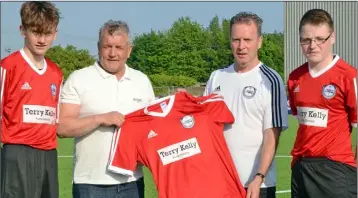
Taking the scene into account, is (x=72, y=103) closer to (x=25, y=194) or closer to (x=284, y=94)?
(x=25, y=194)

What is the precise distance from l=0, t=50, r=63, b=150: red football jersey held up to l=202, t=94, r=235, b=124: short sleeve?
1144 mm

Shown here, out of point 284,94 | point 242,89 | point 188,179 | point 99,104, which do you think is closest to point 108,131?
point 99,104

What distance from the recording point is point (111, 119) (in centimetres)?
462

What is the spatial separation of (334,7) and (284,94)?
1444 inches

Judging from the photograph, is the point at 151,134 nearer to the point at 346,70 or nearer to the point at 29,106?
the point at 29,106

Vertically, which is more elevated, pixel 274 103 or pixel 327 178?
pixel 274 103

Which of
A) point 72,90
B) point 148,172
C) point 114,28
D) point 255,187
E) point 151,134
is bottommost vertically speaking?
point 148,172

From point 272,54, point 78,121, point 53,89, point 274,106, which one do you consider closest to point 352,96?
point 274,106

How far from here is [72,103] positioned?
15.4ft

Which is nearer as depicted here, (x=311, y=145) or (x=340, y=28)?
(x=311, y=145)

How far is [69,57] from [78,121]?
49.3m

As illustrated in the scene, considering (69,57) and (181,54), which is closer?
(69,57)

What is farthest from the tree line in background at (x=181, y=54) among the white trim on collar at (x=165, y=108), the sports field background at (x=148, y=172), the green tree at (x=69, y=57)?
the white trim on collar at (x=165, y=108)

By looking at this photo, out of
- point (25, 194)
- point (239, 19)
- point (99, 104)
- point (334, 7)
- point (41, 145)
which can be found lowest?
point (25, 194)
